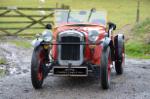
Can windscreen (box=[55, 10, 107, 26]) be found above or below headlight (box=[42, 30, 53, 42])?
above

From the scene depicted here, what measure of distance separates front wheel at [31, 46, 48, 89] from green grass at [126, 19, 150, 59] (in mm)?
6554

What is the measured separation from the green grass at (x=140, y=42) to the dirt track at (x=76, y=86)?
314 cm

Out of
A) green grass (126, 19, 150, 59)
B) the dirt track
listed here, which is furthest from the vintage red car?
green grass (126, 19, 150, 59)

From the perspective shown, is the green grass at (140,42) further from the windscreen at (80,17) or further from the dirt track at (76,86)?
the windscreen at (80,17)

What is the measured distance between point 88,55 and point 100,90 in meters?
1.14

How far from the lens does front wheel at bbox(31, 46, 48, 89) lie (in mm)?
12740

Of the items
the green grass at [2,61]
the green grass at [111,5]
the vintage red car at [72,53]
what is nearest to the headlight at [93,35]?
the vintage red car at [72,53]

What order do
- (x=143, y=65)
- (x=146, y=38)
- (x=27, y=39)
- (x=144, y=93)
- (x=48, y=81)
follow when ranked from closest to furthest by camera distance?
(x=144, y=93), (x=48, y=81), (x=143, y=65), (x=146, y=38), (x=27, y=39)

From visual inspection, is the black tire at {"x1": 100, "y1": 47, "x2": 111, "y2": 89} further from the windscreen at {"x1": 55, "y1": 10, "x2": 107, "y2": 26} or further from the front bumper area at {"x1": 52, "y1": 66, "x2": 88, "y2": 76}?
the windscreen at {"x1": 55, "y1": 10, "x2": 107, "y2": 26}

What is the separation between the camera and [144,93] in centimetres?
1214

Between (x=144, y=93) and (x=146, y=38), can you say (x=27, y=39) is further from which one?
(x=144, y=93)

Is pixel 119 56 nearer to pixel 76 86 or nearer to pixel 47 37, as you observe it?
pixel 76 86

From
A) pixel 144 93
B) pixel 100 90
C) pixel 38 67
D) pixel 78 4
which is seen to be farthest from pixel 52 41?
pixel 78 4

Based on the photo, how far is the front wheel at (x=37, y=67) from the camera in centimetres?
1274
